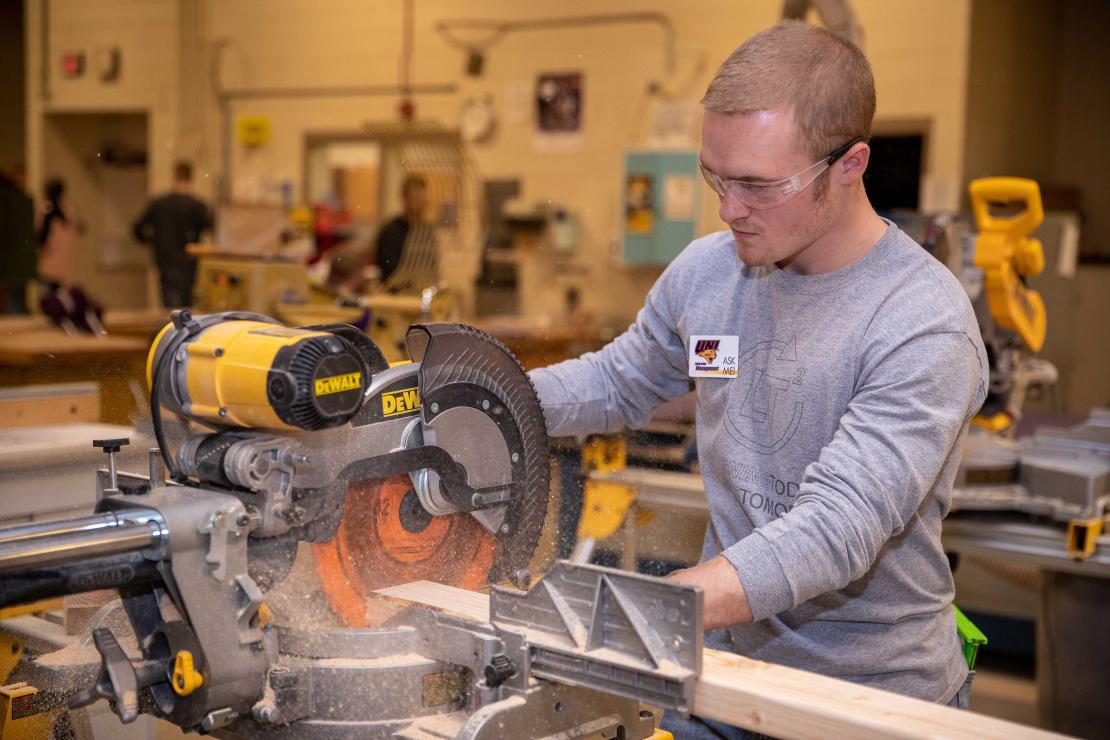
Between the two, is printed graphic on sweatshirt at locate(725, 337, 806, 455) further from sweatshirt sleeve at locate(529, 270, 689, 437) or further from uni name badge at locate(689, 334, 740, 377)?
sweatshirt sleeve at locate(529, 270, 689, 437)

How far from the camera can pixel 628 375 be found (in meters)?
1.56

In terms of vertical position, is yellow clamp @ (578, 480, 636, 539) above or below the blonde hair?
below

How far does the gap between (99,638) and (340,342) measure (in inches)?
13.3

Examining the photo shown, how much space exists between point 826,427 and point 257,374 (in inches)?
24.7

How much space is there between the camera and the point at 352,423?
43.8 inches

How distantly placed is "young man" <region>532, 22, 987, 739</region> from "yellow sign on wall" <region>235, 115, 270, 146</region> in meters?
7.44

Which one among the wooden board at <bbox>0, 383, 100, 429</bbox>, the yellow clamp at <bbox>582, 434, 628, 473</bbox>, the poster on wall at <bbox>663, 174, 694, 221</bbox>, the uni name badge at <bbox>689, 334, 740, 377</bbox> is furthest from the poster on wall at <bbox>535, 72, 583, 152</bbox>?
the uni name badge at <bbox>689, 334, 740, 377</bbox>

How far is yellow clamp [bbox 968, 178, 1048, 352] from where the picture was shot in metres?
2.52

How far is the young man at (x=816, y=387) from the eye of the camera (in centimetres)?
112

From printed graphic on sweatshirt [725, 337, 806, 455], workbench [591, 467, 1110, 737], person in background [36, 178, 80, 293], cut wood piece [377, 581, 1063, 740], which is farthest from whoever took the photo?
person in background [36, 178, 80, 293]

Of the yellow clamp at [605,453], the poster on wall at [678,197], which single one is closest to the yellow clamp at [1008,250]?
the yellow clamp at [605,453]

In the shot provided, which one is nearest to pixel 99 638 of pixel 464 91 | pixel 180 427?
pixel 180 427

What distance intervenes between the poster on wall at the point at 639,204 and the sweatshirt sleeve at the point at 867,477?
5458 millimetres

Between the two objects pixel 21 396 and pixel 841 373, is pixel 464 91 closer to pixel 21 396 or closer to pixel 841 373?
pixel 21 396
